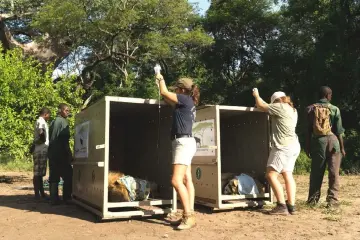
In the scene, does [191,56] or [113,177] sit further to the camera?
[191,56]

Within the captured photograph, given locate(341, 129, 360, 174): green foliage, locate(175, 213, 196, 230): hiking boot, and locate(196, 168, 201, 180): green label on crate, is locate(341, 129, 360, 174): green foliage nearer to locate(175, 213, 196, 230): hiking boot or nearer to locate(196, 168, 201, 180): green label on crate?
locate(196, 168, 201, 180): green label on crate

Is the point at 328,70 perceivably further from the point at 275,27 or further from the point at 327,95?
the point at 327,95

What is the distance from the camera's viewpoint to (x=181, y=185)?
17.9 ft

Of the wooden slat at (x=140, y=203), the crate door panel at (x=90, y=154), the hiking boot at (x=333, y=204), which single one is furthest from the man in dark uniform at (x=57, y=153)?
the hiking boot at (x=333, y=204)

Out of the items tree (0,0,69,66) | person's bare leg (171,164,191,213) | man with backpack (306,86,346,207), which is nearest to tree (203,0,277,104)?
tree (0,0,69,66)

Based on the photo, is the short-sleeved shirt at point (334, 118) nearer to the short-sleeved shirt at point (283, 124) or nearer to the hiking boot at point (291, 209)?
the short-sleeved shirt at point (283, 124)

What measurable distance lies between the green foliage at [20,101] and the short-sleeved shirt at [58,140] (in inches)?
135

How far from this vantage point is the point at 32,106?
1121 centimetres

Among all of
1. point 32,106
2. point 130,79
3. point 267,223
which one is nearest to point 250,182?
point 267,223

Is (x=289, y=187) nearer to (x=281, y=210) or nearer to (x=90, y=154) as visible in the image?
(x=281, y=210)

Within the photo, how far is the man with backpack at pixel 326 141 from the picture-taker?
6.75 metres

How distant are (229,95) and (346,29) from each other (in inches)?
383

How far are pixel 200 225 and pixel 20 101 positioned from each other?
277 inches

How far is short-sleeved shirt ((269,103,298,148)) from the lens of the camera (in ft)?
20.9
